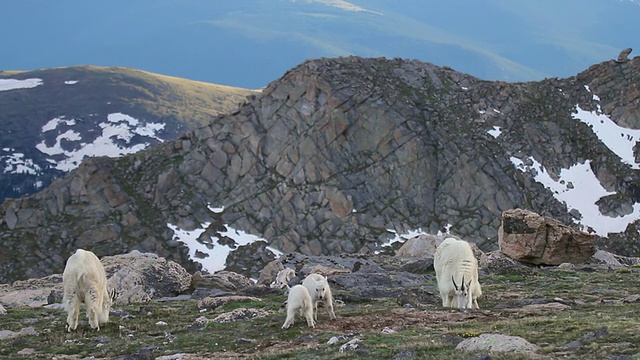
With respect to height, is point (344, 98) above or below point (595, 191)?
above

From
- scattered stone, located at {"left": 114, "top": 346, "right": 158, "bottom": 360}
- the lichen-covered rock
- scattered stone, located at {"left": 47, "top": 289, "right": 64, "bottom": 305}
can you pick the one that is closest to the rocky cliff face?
the lichen-covered rock

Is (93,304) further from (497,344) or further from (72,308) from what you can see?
(497,344)

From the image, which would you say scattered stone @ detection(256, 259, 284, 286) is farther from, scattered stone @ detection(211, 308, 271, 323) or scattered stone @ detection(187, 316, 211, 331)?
scattered stone @ detection(187, 316, 211, 331)

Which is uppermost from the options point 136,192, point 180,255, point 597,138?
point 597,138

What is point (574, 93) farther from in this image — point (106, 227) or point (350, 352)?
point (350, 352)

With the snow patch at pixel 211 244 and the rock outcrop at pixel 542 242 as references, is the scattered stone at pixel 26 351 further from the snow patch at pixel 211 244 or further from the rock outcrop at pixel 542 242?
the snow patch at pixel 211 244

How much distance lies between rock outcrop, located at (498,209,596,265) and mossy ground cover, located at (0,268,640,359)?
21.5 m

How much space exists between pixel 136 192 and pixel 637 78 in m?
97.8

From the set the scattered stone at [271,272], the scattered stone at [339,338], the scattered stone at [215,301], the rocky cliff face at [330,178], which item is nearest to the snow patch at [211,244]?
the rocky cliff face at [330,178]

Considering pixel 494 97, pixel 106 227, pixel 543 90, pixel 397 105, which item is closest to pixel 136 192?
pixel 106 227

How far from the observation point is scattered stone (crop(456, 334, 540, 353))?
1673 centimetres

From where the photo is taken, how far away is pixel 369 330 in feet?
74.9

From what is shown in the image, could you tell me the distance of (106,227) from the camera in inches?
4995

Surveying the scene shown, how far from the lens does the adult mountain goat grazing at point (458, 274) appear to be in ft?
85.6
